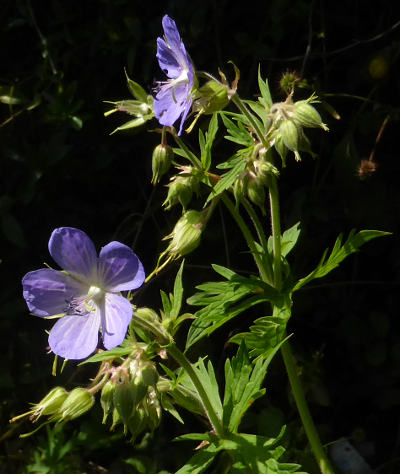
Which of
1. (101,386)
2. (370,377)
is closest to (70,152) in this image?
(101,386)

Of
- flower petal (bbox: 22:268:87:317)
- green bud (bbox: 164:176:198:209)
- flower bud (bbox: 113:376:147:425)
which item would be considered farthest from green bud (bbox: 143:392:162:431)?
green bud (bbox: 164:176:198:209)

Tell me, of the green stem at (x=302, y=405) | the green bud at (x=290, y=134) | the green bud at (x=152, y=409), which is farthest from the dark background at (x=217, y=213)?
the green bud at (x=290, y=134)

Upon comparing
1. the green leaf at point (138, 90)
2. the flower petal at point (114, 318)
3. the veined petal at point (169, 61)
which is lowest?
the flower petal at point (114, 318)

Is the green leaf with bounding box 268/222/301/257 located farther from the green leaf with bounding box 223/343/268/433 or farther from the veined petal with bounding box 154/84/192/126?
the veined petal with bounding box 154/84/192/126

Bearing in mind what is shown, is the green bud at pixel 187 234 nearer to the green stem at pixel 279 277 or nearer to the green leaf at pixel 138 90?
the green stem at pixel 279 277

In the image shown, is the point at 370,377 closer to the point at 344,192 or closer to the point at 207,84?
the point at 344,192

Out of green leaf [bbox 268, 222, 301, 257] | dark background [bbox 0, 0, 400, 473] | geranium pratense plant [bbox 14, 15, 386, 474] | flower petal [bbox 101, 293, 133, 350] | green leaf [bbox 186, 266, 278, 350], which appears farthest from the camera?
dark background [bbox 0, 0, 400, 473]

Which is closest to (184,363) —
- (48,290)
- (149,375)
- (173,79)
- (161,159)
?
(149,375)
